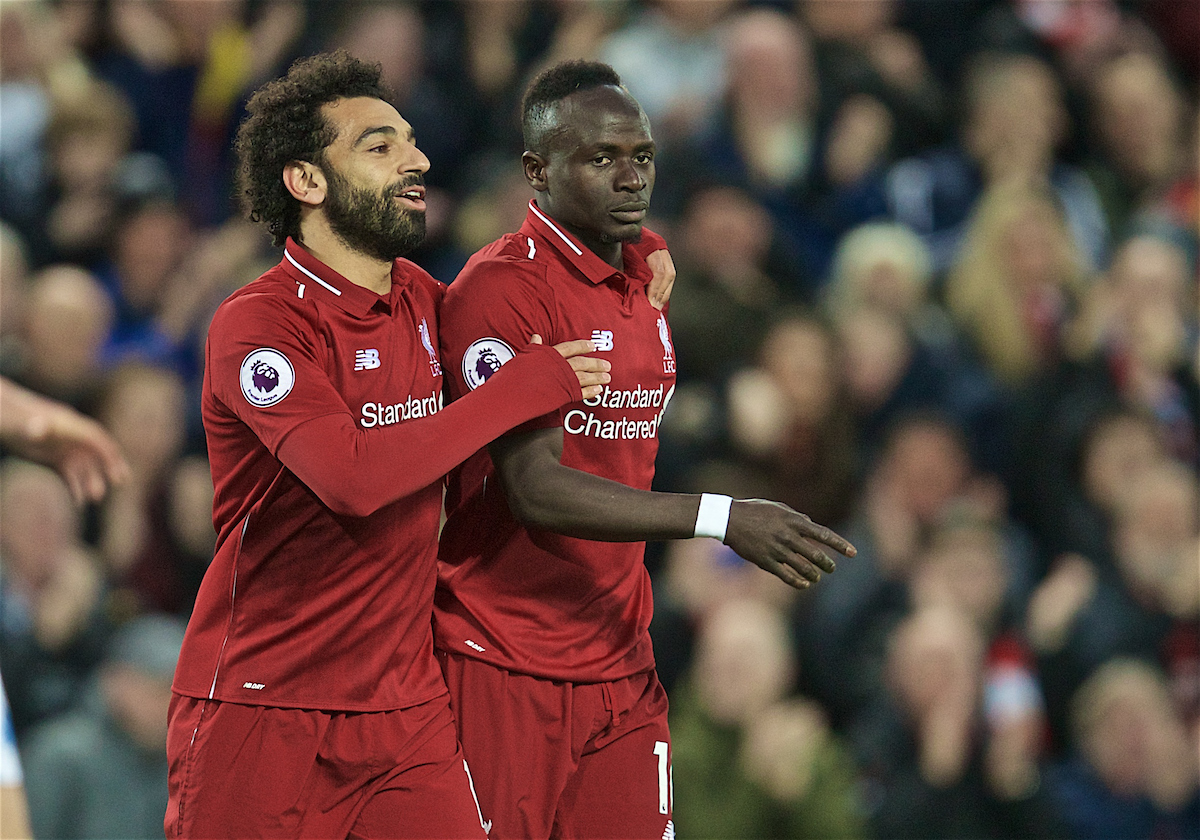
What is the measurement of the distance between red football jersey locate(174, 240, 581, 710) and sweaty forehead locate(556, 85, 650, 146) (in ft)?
1.62

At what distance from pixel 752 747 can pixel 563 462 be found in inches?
108

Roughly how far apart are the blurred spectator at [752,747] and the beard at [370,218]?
2.94 meters

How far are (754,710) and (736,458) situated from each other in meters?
1.01

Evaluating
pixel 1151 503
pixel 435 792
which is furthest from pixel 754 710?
pixel 435 792

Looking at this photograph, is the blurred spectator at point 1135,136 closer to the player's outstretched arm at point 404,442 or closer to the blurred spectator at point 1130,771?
the blurred spectator at point 1130,771

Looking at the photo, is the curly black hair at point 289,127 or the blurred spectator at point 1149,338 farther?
the blurred spectator at point 1149,338

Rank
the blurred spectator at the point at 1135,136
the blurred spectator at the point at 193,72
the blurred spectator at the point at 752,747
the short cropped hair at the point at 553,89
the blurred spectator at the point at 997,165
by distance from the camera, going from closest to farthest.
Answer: the short cropped hair at the point at 553,89
the blurred spectator at the point at 752,747
the blurred spectator at the point at 193,72
the blurred spectator at the point at 997,165
the blurred spectator at the point at 1135,136

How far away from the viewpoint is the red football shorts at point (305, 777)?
2.75 meters

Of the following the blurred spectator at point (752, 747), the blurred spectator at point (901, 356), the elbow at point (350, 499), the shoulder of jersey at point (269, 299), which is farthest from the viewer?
the blurred spectator at point (901, 356)

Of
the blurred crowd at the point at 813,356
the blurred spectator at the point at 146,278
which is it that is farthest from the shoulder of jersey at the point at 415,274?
the blurred spectator at the point at 146,278

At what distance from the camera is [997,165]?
654 centimetres

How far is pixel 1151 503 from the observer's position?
593 centimetres

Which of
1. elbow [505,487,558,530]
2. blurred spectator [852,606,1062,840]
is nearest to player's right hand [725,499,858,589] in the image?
elbow [505,487,558,530]

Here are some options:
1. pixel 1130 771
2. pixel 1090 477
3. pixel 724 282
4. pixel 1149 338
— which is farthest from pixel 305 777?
pixel 1149 338
